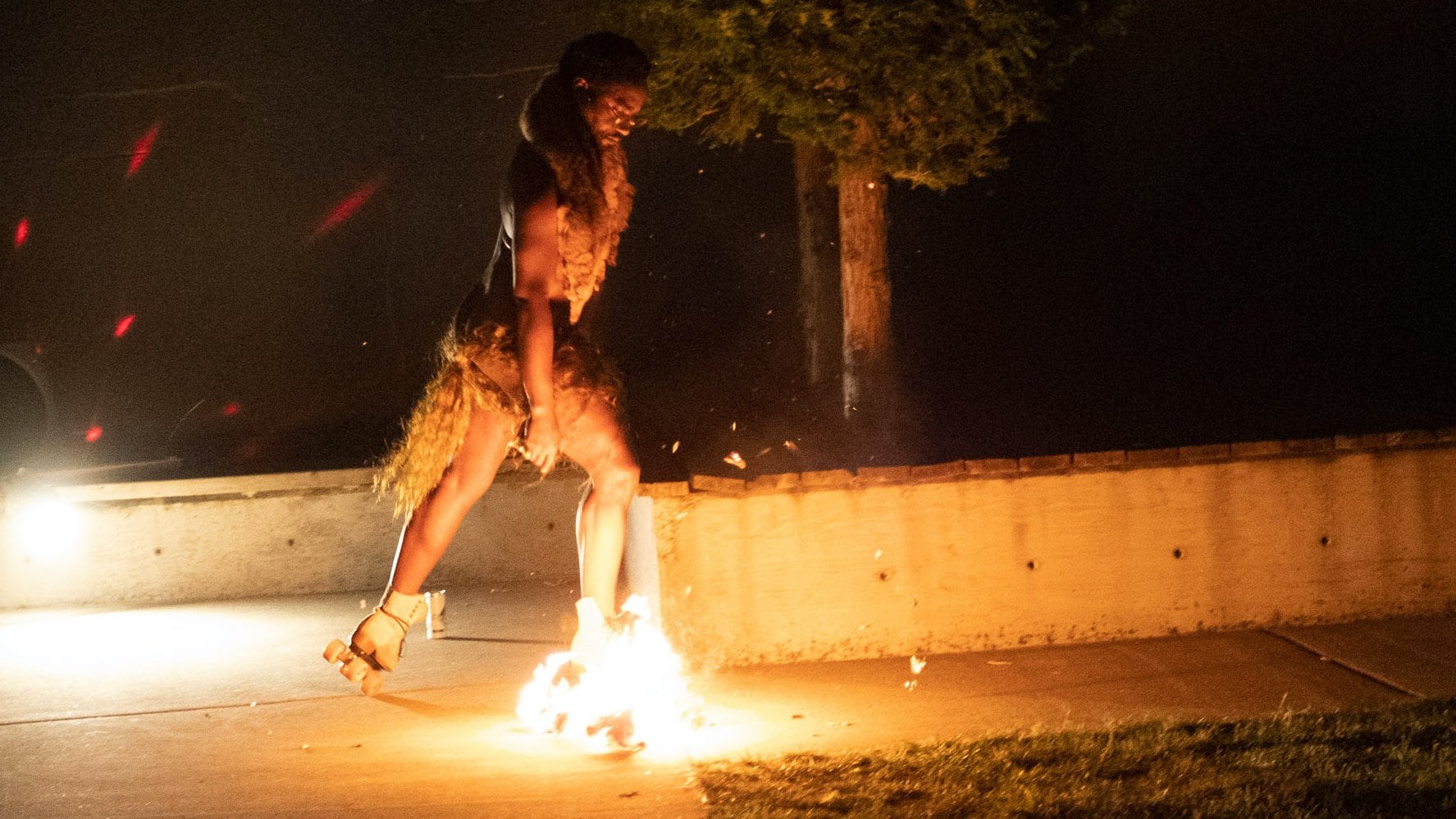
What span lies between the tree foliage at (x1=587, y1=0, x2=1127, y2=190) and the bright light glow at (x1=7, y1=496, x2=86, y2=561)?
3914mm

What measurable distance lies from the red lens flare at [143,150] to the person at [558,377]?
9.63m

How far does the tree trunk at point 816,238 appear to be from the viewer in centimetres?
805

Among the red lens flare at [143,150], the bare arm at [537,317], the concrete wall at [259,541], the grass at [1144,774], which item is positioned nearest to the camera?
the grass at [1144,774]

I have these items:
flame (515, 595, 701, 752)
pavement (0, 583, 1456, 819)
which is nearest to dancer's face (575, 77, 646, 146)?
flame (515, 595, 701, 752)

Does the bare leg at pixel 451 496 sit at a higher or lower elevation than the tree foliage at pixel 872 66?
lower

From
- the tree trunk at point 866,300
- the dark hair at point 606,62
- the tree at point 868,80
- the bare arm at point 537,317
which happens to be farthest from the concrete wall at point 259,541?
the dark hair at point 606,62

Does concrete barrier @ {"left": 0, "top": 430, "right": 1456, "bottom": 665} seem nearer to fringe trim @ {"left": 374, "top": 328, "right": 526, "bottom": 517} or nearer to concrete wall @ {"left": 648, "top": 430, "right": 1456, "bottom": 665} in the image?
concrete wall @ {"left": 648, "top": 430, "right": 1456, "bottom": 665}

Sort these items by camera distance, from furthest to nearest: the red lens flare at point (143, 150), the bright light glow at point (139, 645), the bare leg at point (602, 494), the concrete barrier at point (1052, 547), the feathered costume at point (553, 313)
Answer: the red lens flare at point (143, 150)
the bright light glow at point (139, 645)
the concrete barrier at point (1052, 547)
the bare leg at point (602, 494)
the feathered costume at point (553, 313)

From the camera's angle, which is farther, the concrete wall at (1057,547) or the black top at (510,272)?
the concrete wall at (1057,547)

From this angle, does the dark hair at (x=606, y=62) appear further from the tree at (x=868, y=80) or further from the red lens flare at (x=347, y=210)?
the red lens flare at (x=347, y=210)

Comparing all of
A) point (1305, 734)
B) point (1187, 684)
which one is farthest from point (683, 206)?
point (1305, 734)

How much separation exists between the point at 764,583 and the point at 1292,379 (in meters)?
6.26

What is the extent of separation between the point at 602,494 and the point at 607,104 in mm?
1299

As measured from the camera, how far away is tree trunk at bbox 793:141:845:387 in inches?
317
